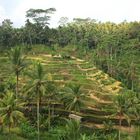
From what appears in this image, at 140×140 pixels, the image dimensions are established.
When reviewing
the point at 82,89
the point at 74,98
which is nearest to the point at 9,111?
the point at 74,98

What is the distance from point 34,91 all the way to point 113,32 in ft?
216

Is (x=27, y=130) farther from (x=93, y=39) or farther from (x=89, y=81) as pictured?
(x=93, y=39)

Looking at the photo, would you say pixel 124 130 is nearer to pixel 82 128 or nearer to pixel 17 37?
pixel 82 128

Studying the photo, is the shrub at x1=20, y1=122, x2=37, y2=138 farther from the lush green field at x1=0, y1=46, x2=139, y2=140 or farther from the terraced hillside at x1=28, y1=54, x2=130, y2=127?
the terraced hillside at x1=28, y1=54, x2=130, y2=127

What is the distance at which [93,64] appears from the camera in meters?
89.4

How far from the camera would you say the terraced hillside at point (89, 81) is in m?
56.6

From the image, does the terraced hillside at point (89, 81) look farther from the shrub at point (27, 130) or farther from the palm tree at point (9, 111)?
the palm tree at point (9, 111)

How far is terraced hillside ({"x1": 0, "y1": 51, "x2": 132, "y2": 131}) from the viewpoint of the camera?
56594 millimetres

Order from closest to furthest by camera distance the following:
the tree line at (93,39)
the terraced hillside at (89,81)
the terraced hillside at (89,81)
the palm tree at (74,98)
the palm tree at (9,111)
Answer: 1. the palm tree at (9,111)
2. the palm tree at (74,98)
3. the terraced hillside at (89,81)
4. the terraced hillside at (89,81)
5. the tree line at (93,39)

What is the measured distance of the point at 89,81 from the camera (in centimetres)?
7288

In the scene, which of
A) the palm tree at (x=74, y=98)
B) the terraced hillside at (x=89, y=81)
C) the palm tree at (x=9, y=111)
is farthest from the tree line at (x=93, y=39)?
the palm tree at (x=9, y=111)

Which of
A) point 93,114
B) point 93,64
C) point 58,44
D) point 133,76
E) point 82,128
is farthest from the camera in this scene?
point 58,44

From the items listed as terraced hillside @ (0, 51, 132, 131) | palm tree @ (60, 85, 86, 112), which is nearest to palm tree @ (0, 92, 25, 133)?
palm tree @ (60, 85, 86, 112)

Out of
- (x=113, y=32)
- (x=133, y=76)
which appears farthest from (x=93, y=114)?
(x=113, y=32)
